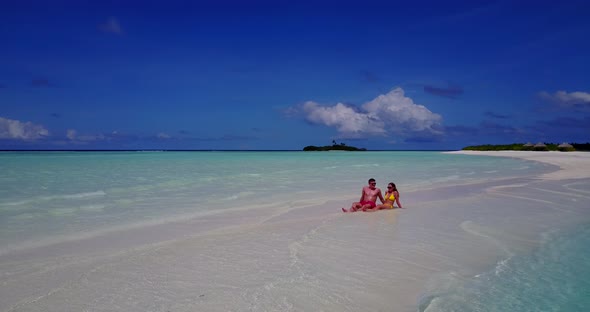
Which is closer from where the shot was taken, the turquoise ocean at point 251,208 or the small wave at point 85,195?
the turquoise ocean at point 251,208

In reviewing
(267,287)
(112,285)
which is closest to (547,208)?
(267,287)

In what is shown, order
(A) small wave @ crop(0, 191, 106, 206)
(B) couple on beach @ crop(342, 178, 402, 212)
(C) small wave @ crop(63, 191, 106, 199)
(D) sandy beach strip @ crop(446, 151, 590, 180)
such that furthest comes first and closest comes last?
(D) sandy beach strip @ crop(446, 151, 590, 180) → (C) small wave @ crop(63, 191, 106, 199) → (A) small wave @ crop(0, 191, 106, 206) → (B) couple on beach @ crop(342, 178, 402, 212)

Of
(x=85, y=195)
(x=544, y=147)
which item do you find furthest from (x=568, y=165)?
(x=544, y=147)

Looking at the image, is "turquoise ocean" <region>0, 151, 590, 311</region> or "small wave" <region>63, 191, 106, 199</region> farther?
"small wave" <region>63, 191, 106, 199</region>

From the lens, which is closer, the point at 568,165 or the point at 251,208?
the point at 251,208

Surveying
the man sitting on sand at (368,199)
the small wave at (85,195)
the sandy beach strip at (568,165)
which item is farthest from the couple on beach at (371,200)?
the sandy beach strip at (568,165)

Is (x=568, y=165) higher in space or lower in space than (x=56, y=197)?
higher

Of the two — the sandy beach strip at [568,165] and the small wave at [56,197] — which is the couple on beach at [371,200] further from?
the sandy beach strip at [568,165]

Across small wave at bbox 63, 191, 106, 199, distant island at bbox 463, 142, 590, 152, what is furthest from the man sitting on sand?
distant island at bbox 463, 142, 590, 152

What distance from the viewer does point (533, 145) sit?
3236 inches

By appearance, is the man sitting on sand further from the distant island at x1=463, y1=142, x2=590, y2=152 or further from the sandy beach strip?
the distant island at x1=463, y1=142, x2=590, y2=152

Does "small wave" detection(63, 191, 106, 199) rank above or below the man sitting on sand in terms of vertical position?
below

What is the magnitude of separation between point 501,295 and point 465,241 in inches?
110

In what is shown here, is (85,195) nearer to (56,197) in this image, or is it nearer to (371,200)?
(56,197)
